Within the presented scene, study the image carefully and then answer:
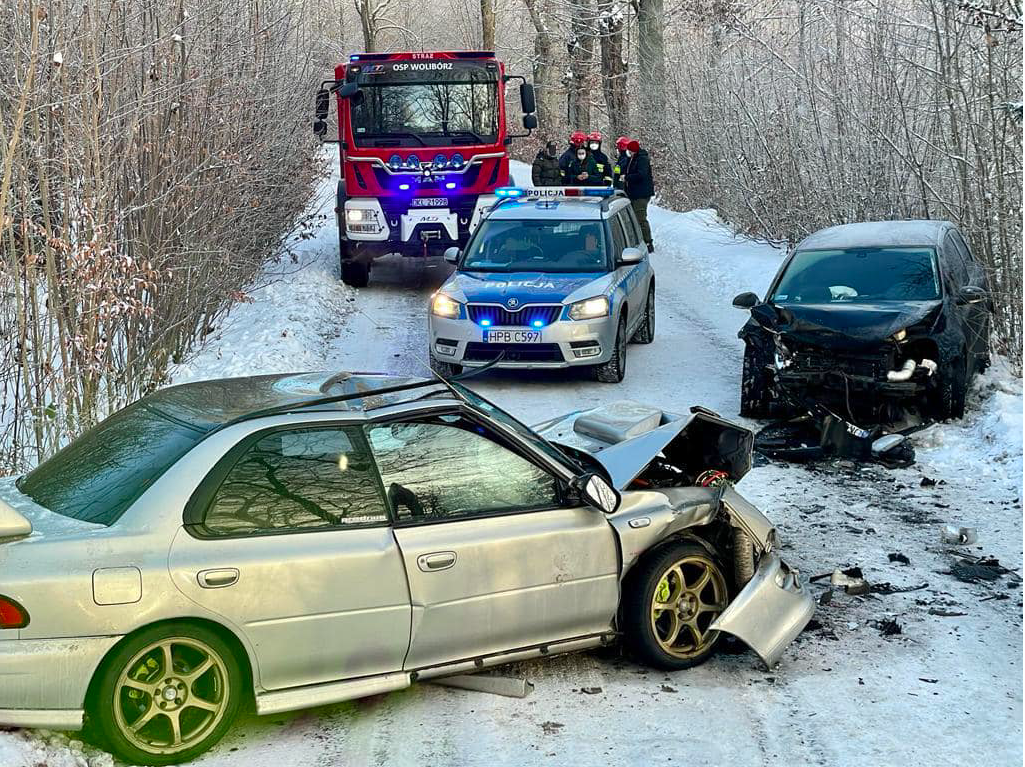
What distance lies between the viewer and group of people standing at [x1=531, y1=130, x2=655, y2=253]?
1886cm

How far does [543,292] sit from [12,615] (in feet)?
26.0

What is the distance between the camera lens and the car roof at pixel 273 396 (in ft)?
16.1

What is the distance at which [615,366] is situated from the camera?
11812 millimetres

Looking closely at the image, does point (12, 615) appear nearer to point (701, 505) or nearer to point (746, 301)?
point (701, 505)

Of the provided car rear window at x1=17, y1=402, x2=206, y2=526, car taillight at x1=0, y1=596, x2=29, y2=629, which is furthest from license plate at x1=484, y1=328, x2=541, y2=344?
car taillight at x1=0, y1=596, x2=29, y2=629

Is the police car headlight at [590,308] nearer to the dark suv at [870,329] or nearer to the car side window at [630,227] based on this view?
the dark suv at [870,329]

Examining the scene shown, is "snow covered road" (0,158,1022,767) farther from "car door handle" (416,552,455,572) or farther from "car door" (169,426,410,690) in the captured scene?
"car door handle" (416,552,455,572)

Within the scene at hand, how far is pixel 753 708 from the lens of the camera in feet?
16.6

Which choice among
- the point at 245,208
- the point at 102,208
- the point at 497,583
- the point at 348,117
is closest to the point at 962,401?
the point at 497,583

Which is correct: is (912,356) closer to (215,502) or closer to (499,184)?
(215,502)

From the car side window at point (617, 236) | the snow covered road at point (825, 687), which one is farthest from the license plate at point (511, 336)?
the snow covered road at point (825, 687)

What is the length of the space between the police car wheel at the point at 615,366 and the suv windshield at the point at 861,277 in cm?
183

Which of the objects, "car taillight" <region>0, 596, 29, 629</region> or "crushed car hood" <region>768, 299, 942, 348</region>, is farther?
"crushed car hood" <region>768, 299, 942, 348</region>

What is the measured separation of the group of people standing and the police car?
213 inches
